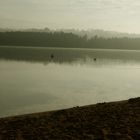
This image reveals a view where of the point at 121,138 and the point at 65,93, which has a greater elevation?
the point at 121,138

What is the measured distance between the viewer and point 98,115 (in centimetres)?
1030

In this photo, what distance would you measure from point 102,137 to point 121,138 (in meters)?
0.45

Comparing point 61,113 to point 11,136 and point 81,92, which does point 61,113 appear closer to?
point 11,136

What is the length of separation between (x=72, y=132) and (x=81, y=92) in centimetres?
1299

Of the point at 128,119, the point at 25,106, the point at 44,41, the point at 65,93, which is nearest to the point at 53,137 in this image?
the point at 128,119

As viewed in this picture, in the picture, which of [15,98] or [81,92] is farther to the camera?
[81,92]

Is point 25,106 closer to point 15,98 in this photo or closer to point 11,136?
point 15,98

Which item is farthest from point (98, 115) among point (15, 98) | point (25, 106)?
point (15, 98)

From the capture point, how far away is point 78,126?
29.0ft

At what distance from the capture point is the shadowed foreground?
7863 mm

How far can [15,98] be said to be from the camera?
17906 mm

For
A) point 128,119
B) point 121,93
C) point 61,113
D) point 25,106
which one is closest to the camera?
point 128,119

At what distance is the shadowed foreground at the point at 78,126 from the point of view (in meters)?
7.86

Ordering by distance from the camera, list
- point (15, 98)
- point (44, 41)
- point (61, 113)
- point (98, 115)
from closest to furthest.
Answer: point (98, 115) → point (61, 113) → point (15, 98) → point (44, 41)
